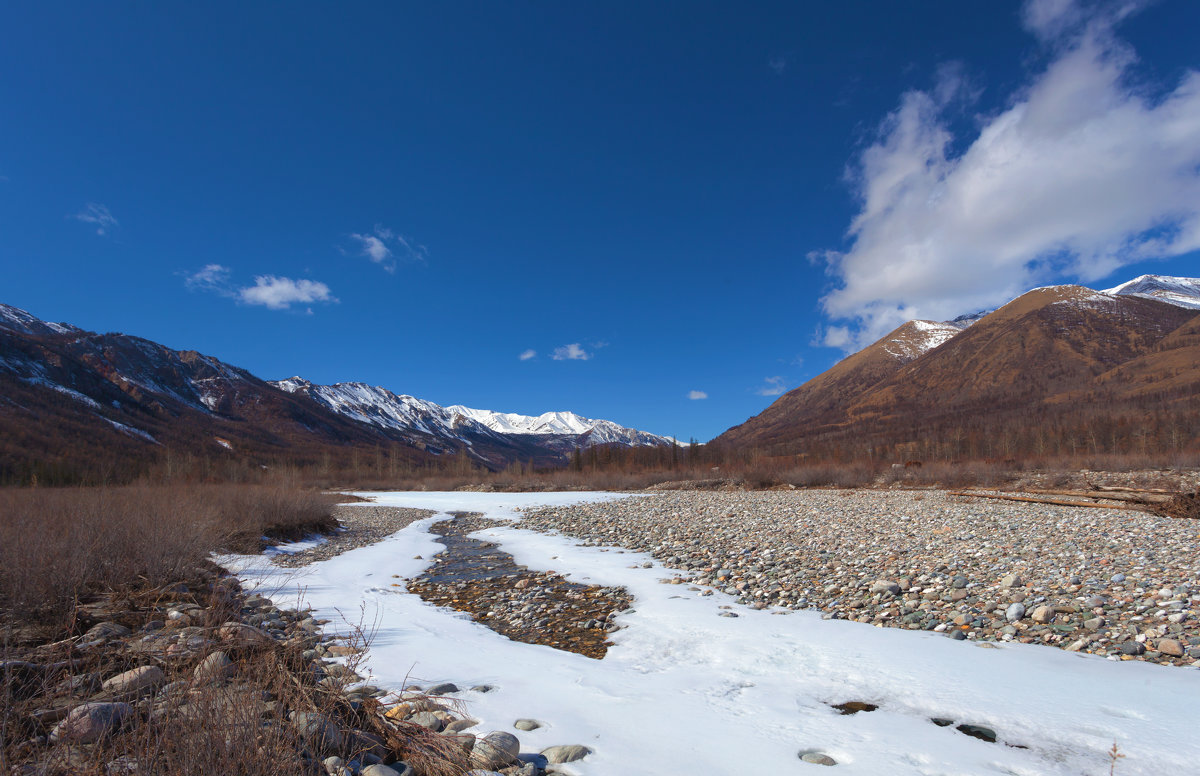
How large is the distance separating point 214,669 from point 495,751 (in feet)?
7.07

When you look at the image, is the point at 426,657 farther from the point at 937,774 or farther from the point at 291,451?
the point at 291,451

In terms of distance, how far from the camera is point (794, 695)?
5.31 metres

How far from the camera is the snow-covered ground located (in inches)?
157

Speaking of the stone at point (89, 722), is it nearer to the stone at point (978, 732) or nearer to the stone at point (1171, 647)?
the stone at point (978, 732)

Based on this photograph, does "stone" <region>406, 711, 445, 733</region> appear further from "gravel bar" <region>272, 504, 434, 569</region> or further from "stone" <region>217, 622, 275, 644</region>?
"gravel bar" <region>272, 504, 434, 569</region>

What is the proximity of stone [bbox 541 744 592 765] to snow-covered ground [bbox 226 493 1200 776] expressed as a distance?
0.34ft

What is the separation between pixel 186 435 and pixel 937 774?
181 metres

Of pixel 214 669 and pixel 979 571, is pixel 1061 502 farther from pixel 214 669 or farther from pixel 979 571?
pixel 214 669

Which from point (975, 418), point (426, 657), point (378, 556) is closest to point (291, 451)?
point (378, 556)

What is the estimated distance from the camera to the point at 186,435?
465ft

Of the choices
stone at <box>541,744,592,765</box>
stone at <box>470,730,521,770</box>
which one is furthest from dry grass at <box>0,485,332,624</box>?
stone at <box>541,744,592,765</box>

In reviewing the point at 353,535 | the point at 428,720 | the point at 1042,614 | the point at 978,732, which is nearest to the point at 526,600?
the point at 428,720

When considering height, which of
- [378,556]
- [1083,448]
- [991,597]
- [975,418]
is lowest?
[378,556]

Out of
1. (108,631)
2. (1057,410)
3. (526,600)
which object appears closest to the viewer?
(108,631)
